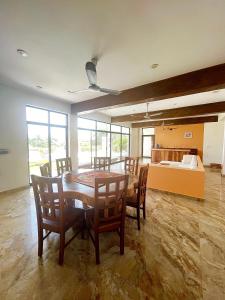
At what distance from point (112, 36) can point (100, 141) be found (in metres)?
6.03

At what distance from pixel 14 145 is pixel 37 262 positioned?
129 inches

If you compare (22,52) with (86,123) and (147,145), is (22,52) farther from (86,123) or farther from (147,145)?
(147,145)

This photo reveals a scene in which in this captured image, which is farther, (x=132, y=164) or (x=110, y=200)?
(x=132, y=164)

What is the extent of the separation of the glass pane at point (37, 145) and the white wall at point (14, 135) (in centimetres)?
22


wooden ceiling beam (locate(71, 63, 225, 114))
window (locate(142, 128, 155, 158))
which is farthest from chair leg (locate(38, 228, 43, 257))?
window (locate(142, 128, 155, 158))

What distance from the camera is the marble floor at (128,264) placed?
1473mm

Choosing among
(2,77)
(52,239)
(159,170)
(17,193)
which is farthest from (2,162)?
(159,170)

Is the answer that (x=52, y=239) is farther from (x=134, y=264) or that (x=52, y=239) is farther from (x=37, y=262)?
(x=134, y=264)

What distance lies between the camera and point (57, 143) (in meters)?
5.38

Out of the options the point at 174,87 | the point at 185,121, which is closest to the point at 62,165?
the point at 174,87

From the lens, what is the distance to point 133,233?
238cm

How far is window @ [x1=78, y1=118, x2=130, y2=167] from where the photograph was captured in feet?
21.8

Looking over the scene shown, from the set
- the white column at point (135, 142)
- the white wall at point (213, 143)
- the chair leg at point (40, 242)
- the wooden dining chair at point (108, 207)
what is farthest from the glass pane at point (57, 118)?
the white wall at point (213, 143)

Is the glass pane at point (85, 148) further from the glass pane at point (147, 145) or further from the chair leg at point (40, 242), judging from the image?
the glass pane at point (147, 145)
